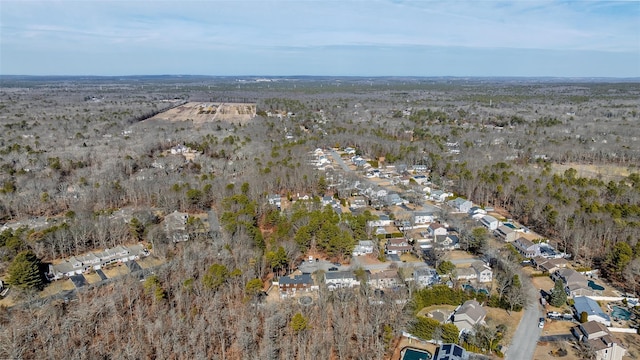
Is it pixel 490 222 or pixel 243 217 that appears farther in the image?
pixel 490 222

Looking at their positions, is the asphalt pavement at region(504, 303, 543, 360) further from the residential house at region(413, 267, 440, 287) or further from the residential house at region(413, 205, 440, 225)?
the residential house at region(413, 205, 440, 225)

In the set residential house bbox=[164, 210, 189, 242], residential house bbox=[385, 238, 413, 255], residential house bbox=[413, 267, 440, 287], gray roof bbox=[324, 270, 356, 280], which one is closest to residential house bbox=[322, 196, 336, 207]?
residential house bbox=[385, 238, 413, 255]

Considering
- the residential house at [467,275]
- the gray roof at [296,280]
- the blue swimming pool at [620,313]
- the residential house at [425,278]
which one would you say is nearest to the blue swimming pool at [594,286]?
the blue swimming pool at [620,313]

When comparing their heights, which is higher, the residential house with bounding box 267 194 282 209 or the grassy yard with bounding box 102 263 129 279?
the residential house with bounding box 267 194 282 209

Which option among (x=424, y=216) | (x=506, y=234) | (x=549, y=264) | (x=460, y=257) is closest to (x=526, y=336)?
(x=549, y=264)

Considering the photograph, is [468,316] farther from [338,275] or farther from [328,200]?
[328,200]

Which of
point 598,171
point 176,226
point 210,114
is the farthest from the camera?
point 210,114

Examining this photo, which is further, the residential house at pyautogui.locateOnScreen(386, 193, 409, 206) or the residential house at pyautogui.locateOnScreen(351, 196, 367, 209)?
the residential house at pyautogui.locateOnScreen(386, 193, 409, 206)
